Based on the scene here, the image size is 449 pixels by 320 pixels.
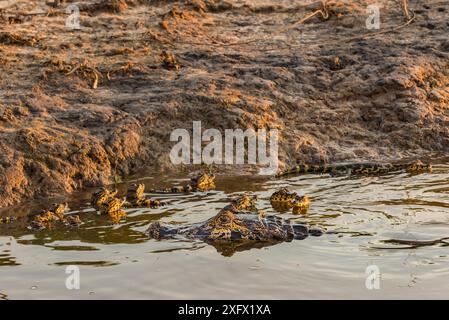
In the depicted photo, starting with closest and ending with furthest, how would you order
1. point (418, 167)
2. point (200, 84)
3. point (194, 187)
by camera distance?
point (194, 187)
point (418, 167)
point (200, 84)

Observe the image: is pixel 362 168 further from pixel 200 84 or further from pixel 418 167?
pixel 200 84

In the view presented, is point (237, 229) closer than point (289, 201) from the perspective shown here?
Yes

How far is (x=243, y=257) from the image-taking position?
671cm

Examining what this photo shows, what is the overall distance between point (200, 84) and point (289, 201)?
2.61 metres

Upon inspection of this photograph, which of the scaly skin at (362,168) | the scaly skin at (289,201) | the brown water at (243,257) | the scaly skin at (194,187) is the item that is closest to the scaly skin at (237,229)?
the brown water at (243,257)

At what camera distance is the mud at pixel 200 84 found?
29.4 ft

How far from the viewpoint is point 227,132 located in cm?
966

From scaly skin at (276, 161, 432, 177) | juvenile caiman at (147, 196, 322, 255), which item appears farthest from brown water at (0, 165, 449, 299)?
Answer: scaly skin at (276, 161, 432, 177)

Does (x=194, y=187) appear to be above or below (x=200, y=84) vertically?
below

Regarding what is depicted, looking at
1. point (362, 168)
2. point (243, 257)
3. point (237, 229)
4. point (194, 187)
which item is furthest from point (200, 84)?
point (243, 257)
